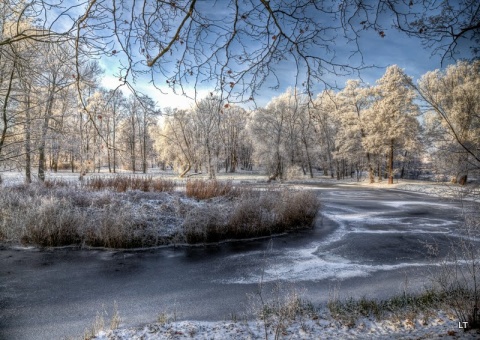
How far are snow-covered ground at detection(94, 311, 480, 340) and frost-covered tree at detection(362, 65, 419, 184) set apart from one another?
104ft

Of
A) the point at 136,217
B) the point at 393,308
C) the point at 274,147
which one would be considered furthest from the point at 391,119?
the point at 393,308

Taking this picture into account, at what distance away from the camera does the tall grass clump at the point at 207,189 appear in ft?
50.6

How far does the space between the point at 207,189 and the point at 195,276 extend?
8158mm

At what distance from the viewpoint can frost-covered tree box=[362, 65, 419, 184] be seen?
32.5 metres

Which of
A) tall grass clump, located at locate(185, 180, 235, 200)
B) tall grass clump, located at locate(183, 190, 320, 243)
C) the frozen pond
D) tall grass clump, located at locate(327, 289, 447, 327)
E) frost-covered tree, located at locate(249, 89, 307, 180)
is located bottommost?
the frozen pond

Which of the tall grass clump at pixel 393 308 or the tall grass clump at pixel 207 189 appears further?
the tall grass clump at pixel 207 189

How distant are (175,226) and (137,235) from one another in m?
1.55

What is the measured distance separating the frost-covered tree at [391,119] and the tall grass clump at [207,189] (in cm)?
2399

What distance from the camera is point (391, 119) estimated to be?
33219 millimetres

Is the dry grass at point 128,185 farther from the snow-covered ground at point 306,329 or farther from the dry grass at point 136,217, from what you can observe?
the snow-covered ground at point 306,329

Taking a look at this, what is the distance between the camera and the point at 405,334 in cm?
405

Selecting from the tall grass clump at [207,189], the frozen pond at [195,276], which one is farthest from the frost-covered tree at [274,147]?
the frozen pond at [195,276]

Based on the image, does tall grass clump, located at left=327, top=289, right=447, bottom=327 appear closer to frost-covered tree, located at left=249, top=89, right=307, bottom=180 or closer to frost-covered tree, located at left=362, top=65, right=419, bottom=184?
frost-covered tree, located at left=362, top=65, right=419, bottom=184

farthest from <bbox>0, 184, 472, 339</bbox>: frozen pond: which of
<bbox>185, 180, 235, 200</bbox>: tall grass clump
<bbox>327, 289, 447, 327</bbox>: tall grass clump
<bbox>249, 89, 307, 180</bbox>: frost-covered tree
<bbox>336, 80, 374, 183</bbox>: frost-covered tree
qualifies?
<bbox>249, 89, 307, 180</bbox>: frost-covered tree
